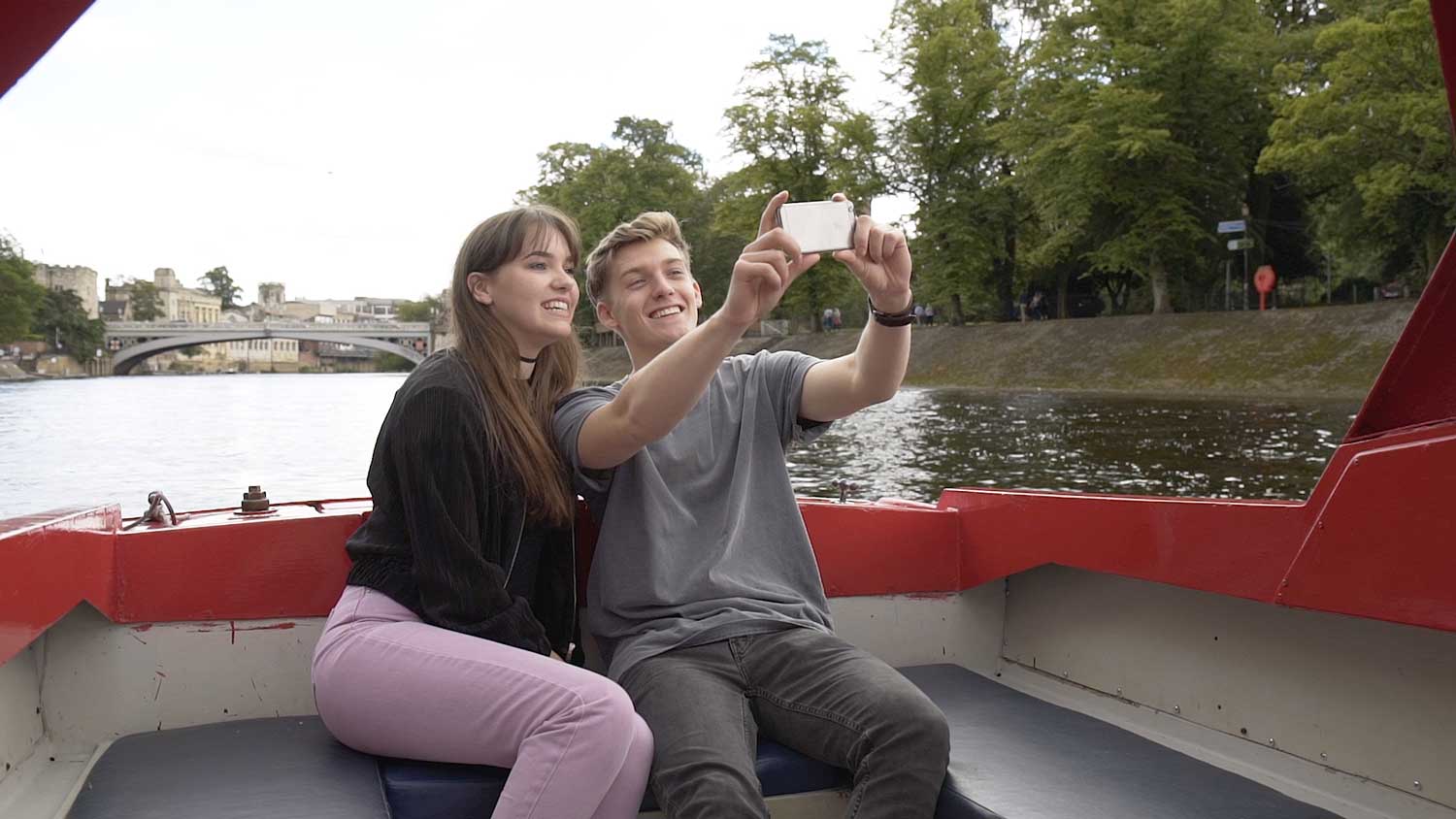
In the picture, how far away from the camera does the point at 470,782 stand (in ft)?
6.80

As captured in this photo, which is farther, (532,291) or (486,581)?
(532,291)

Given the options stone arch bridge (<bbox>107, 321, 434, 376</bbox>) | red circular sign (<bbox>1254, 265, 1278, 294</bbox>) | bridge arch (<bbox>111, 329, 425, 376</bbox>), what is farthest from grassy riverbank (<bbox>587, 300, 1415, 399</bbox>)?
bridge arch (<bbox>111, 329, 425, 376</bbox>)

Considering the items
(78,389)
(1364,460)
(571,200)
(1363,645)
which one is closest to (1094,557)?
(1363,645)

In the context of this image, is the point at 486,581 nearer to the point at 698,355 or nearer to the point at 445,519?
the point at 445,519

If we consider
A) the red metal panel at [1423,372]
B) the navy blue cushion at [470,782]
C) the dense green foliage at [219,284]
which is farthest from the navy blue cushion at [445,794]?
the dense green foliage at [219,284]

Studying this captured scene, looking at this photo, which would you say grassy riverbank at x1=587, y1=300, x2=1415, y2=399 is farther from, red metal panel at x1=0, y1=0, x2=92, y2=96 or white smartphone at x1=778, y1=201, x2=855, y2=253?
red metal panel at x1=0, y1=0, x2=92, y2=96

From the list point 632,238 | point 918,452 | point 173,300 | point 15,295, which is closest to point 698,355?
point 632,238

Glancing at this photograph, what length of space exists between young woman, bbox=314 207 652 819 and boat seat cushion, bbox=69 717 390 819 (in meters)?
0.09

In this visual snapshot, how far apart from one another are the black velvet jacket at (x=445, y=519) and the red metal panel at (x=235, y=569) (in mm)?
375

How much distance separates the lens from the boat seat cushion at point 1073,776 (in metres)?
2.08

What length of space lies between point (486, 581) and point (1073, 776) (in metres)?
1.16

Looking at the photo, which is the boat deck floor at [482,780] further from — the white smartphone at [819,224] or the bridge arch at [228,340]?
the bridge arch at [228,340]

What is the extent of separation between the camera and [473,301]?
2424 millimetres

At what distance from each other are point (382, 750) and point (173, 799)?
0.36 metres
